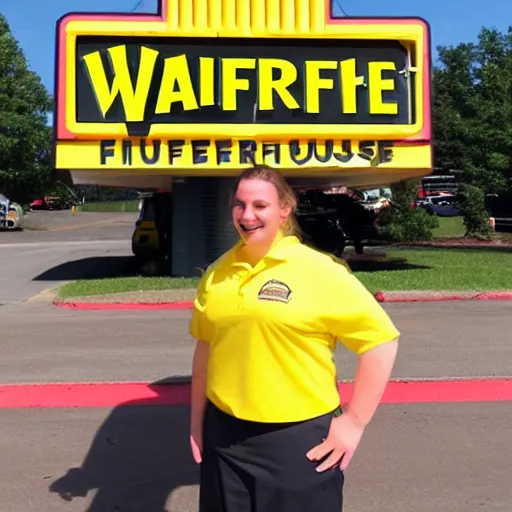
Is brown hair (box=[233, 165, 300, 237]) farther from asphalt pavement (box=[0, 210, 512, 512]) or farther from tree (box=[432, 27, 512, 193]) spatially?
tree (box=[432, 27, 512, 193])

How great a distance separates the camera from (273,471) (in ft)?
8.70

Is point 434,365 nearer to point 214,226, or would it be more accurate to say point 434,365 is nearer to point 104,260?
point 214,226

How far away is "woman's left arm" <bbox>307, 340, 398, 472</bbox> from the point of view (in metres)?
2.61

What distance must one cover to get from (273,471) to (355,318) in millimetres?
577

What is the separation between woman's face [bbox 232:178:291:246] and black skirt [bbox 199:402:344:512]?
2.08ft

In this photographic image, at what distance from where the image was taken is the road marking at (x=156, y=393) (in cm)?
658

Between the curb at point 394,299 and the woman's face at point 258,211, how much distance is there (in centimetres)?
959

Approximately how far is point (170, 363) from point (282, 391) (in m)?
5.58

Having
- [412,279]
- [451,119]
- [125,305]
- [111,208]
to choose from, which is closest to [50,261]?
[125,305]

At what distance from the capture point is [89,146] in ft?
46.9

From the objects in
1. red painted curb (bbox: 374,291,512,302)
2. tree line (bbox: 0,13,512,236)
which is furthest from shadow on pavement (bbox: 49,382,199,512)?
tree line (bbox: 0,13,512,236)

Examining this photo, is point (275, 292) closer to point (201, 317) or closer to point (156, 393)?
point (201, 317)

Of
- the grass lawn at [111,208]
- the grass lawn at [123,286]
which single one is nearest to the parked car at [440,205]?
the grass lawn at [111,208]

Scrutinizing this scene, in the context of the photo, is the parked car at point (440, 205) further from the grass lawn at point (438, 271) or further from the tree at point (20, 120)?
the grass lawn at point (438, 271)
